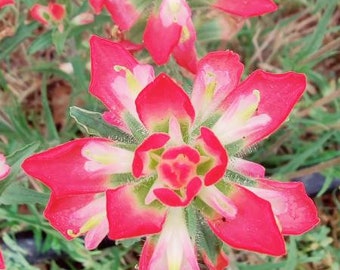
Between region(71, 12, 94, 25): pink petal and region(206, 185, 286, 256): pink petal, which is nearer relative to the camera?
region(206, 185, 286, 256): pink petal

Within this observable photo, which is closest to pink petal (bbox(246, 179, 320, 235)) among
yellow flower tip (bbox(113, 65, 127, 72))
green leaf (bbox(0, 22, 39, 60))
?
yellow flower tip (bbox(113, 65, 127, 72))

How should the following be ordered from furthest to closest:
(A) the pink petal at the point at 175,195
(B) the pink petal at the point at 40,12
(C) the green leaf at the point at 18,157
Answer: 1. (B) the pink petal at the point at 40,12
2. (C) the green leaf at the point at 18,157
3. (A) the pink petal at the point at 175,195

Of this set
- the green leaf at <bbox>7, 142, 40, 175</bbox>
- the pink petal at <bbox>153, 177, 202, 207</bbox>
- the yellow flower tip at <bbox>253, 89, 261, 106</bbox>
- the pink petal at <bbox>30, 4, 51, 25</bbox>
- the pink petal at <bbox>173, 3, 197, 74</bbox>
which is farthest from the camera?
the pink petal at <bbox>30, 4, 51, 25</bbox>

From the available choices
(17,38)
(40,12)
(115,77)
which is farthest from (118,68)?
(17,38)

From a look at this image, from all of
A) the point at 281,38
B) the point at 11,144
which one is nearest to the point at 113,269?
the point at 11,144

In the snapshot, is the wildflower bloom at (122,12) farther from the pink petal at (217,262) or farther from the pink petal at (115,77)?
the pink petal at (217,262)

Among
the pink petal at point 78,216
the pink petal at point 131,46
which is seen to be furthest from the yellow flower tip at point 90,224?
the pink petal at point 131,46

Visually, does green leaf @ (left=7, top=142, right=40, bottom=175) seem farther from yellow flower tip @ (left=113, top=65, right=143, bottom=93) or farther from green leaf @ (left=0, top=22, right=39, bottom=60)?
green leaf @ (left=0, top=22, right=39, bottom=60)
